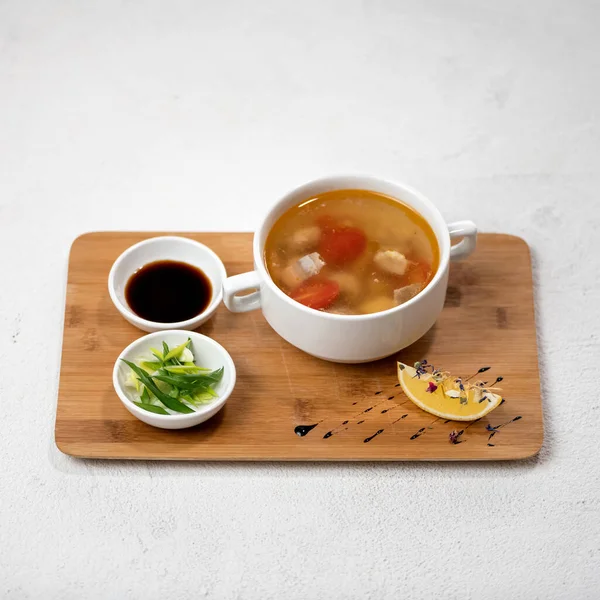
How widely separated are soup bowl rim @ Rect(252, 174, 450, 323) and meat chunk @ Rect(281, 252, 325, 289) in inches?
2.2

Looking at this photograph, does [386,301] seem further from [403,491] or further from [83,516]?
[83,516]

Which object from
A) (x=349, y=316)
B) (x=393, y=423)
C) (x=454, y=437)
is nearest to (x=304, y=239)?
(x=349, y=316)

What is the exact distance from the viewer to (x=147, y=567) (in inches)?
114

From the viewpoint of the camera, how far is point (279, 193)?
394 cm

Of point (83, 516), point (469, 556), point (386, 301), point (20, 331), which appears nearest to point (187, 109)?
point (20, 331)

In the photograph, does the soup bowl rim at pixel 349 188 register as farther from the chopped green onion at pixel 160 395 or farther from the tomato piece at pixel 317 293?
the chopped green onion at pixel 160 395

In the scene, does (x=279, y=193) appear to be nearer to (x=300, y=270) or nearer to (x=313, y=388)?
(x=300, y=270)

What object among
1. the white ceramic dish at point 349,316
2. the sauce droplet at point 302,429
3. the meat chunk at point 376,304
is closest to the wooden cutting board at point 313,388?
the sauce droplet at point 302,429

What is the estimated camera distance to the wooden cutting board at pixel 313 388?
2986mm

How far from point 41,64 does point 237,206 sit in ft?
3.73

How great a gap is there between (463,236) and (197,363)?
0.89m

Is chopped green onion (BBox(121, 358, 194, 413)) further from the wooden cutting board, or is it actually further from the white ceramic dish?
the white ceramic dish

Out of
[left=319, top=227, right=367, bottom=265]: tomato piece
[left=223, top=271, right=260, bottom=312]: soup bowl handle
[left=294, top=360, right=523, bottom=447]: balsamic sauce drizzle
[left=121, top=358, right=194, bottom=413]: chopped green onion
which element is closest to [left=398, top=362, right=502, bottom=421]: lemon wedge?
[left=294, top=360, right=523, bottom=447]: balsamic sauce drizzle

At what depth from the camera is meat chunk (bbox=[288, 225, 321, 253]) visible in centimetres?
315
